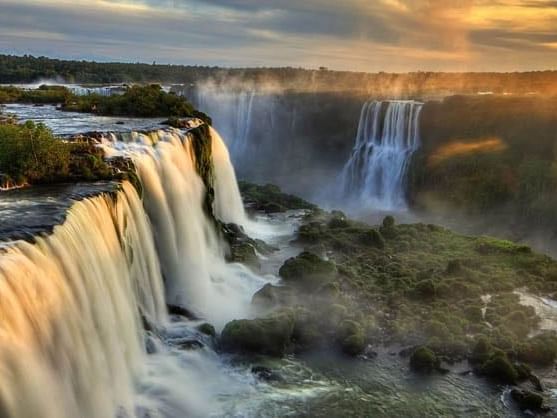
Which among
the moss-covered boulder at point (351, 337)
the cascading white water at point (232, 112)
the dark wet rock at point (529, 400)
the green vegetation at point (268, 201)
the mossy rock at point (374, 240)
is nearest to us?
the dark wet rock at point (529, 400)

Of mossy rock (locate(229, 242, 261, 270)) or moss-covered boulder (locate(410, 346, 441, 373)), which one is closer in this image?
moss-covered boulder (locate(410, 346, 441, 373))

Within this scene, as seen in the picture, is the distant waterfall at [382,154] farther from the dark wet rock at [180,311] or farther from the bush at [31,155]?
the bush at [31,155]

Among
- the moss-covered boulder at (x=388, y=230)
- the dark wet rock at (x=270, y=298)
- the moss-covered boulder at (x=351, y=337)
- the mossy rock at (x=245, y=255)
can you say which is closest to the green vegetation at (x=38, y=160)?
the dark wet rock at (x=270, y=298)

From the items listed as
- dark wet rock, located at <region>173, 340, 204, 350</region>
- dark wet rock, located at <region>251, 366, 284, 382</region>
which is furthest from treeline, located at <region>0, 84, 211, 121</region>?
dark wet rock, located at <region>251, 366, 284, 382</region>

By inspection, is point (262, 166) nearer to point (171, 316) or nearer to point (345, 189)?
point (345, 189)

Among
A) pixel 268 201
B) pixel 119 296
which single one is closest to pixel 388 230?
pixel 268 201

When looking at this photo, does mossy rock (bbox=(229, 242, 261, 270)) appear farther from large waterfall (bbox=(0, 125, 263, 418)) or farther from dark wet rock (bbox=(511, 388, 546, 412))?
dark wet rock (bbox=(511, 388, 546, 412))

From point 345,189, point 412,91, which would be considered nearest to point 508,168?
point 345,189
